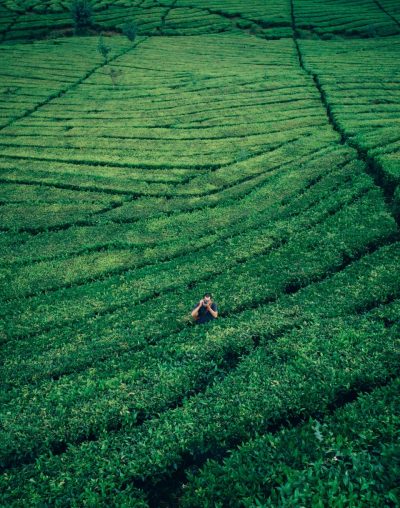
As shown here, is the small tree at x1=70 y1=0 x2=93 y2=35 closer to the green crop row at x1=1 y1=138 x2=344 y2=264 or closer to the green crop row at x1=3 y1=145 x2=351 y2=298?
the green crop row at x1=1 y1=138 x2=344 y2=264

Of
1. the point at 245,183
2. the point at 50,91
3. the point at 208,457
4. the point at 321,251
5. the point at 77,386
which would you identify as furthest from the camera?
the point at 50,91

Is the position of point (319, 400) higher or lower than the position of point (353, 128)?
lower

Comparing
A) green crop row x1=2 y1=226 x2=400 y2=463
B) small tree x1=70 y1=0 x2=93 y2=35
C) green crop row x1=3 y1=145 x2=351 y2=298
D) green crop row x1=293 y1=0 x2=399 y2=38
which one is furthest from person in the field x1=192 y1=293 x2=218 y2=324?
small tree x1=70 y1=0 x2=93 y2=35

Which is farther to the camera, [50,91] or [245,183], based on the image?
[50,91]

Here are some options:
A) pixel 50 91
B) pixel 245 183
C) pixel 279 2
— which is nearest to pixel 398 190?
pixel 245 183

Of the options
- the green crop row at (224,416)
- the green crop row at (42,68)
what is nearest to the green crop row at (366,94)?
the green crop row at (224,416)

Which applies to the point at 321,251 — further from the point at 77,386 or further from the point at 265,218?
the point at 77,386

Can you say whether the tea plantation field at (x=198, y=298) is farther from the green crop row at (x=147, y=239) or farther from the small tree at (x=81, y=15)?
the small tree at (x=81, y=15)
